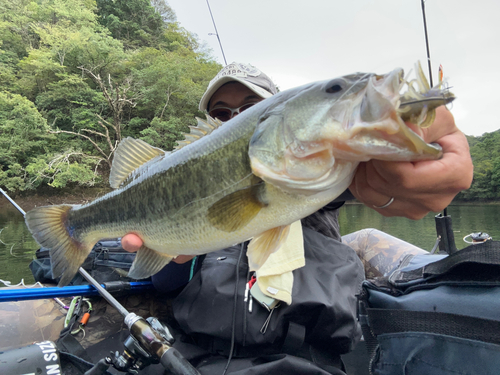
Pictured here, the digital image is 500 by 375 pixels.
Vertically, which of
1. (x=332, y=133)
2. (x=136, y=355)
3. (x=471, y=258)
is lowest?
(x=136, y=355)

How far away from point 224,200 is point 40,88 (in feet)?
95.3

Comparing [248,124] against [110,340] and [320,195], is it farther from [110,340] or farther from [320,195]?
[110,340]

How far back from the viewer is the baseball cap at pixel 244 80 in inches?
114

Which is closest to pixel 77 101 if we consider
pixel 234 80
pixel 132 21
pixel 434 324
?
pixel 234 80

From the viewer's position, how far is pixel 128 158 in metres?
1.88

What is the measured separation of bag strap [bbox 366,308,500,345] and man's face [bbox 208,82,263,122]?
7.67 feet

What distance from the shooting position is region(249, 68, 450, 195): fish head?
882 mm

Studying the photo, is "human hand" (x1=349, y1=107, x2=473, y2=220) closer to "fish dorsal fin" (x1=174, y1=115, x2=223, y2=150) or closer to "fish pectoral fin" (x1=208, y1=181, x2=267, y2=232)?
"fish pectoral fin" (x1=208, y1=181, x2=267, y2=232)

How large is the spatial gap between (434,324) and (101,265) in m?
2.61

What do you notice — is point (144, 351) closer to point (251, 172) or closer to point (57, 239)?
point (57, 239)

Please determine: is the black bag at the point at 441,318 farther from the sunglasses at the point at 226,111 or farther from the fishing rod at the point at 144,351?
the sunglasses at the point at 226,111

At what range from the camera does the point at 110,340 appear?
2.29 metres

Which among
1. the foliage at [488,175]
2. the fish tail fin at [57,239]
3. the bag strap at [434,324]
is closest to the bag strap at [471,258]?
the bag strap at [434,324]

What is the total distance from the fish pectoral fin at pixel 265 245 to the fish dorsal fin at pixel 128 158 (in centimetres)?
93
